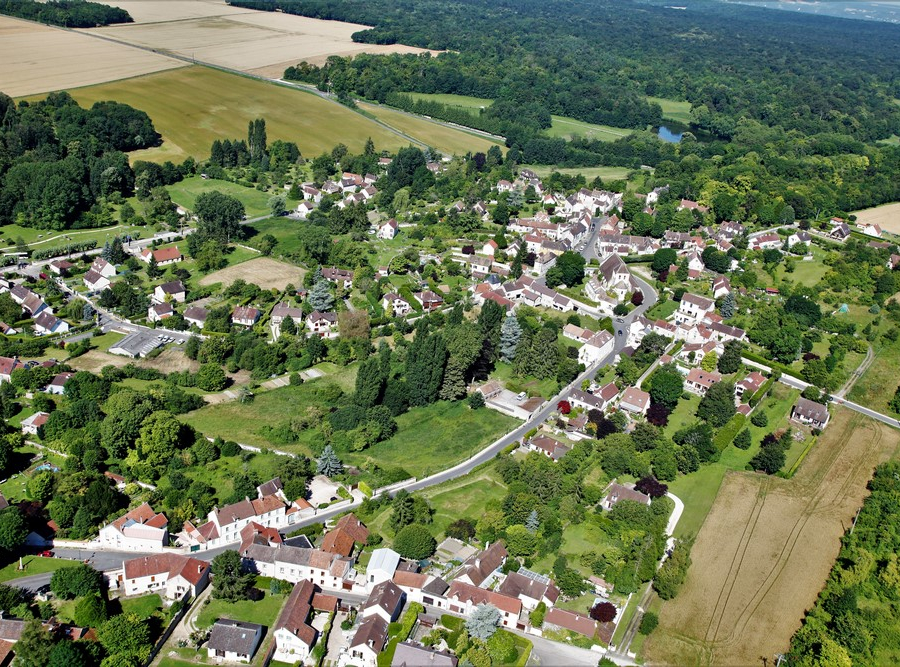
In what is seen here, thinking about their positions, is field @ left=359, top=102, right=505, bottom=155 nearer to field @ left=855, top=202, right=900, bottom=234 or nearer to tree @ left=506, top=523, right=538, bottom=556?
field @ left=855, top=202, right=900, bottom=234

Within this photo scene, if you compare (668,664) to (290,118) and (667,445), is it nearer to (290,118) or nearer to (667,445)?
(667,445)

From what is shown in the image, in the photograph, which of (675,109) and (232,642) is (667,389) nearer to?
(232,642)

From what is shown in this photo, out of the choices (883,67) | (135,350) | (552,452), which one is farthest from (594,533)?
(883,67)

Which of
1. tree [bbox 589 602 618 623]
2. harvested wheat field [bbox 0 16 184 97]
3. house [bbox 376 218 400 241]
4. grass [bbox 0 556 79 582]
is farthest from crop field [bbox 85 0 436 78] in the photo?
tree [bbox 589 602 618 623]

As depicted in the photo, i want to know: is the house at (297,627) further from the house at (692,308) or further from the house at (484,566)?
the house at (692,308)

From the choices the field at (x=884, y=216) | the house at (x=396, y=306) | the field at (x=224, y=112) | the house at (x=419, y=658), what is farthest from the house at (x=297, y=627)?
the field at (x=884, y=216)

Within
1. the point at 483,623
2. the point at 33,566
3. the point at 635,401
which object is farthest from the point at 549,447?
the point at 33,566
